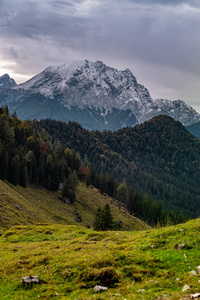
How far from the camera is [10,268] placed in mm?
22406

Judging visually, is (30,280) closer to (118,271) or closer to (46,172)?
(118,271)

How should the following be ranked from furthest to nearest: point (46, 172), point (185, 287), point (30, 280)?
1. point (46, 172)
2. point (30, 280)
3. point (185, 287)

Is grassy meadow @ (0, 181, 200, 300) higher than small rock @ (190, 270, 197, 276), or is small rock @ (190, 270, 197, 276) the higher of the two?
small rock @ (190, 270, 197, 276)

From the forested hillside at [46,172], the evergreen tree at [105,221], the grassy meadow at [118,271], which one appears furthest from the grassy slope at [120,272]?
the forested hillside at [46,172]

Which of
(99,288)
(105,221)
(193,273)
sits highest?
(193,273)

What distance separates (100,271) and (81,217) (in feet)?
329

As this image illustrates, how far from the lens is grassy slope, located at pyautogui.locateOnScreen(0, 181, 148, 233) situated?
7062cm

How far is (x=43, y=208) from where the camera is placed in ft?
338

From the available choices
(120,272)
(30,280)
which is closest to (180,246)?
(120,272)

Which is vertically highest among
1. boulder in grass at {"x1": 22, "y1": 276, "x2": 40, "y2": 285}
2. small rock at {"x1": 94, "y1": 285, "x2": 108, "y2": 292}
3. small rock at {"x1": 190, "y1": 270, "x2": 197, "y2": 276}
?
small rock at {"x1": 190, "y1": 270, "x2": 197, "y2": 276}

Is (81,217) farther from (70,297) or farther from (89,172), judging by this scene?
(70,297)

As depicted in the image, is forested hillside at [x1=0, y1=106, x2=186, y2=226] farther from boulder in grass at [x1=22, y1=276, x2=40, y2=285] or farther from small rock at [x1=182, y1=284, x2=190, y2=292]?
small rock at [x1=182, y1=284, x2=190, y2=292]

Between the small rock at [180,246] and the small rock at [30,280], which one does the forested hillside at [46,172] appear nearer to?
the small rock at [180,246]

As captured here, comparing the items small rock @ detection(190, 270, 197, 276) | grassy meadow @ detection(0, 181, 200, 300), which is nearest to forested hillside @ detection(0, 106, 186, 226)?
grassy meadow @ detection(0, 181, 200, 300)
